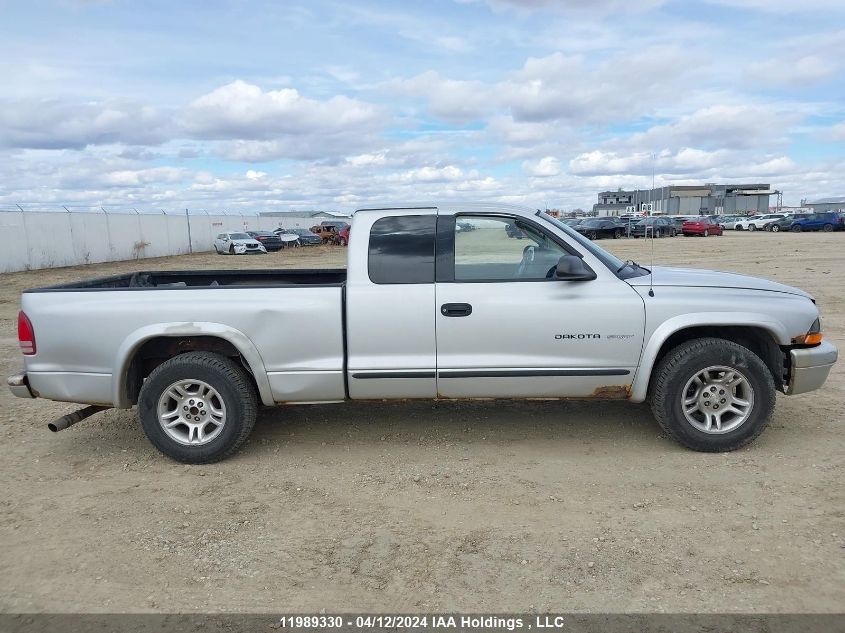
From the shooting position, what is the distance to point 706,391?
478cm

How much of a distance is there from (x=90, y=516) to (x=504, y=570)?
2.52m

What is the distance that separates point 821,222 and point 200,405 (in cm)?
5372

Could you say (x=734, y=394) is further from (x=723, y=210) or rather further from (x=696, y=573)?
(x=723, y=210)

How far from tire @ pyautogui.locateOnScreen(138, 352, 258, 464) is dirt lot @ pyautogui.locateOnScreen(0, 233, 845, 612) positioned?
16 centimetres

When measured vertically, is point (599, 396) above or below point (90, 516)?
above

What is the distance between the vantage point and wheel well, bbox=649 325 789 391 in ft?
16.1

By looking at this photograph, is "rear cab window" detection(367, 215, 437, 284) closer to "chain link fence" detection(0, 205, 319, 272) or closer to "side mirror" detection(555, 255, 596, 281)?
"side mirror" detection(555, 255, 596, 281)

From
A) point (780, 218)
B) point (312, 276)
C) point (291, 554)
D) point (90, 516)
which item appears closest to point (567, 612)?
point (291, 554)

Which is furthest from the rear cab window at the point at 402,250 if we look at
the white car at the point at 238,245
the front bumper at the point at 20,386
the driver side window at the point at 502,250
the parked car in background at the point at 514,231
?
the white car at the point at 238,245

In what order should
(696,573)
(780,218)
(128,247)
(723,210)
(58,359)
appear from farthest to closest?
1. (723,210)
2. (780,218)
3. (128,247)
4. (58,359)
5. (696,573)

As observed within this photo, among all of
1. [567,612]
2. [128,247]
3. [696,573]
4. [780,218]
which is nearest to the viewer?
[567,612]

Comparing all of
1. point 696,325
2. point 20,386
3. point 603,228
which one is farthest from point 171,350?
point 603,228

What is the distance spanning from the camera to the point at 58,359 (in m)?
4.77

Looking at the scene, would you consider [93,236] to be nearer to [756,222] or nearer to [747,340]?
[747,340]
